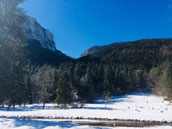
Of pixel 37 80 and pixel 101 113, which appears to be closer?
pixel 101 113

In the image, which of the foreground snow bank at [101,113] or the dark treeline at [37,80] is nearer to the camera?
the dark treeline at [37,80]

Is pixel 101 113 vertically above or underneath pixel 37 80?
underneath

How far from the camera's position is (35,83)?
56531mm

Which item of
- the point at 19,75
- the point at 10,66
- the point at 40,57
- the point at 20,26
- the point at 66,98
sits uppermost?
the point at 40,57

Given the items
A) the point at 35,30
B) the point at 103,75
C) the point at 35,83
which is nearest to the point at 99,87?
the point at 103,75

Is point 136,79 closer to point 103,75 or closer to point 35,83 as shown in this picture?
point 103,75

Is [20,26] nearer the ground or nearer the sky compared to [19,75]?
nearer the sky

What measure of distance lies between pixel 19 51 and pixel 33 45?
158m

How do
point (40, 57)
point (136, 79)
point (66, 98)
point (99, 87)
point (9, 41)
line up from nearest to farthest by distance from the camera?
point (9, 41)
point (66, 98)
point (99, 87)
point (136, 79)
point (40, 57)

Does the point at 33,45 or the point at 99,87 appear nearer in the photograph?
the point at 99,87

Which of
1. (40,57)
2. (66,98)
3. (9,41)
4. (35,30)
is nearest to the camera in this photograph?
(9,41)

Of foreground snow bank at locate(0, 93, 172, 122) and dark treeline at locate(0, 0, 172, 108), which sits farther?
foreground snow bank at locate(0, 93, 172, 122)

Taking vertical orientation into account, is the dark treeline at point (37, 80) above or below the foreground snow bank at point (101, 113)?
above

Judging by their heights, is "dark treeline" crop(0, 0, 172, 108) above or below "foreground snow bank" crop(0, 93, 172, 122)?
above
